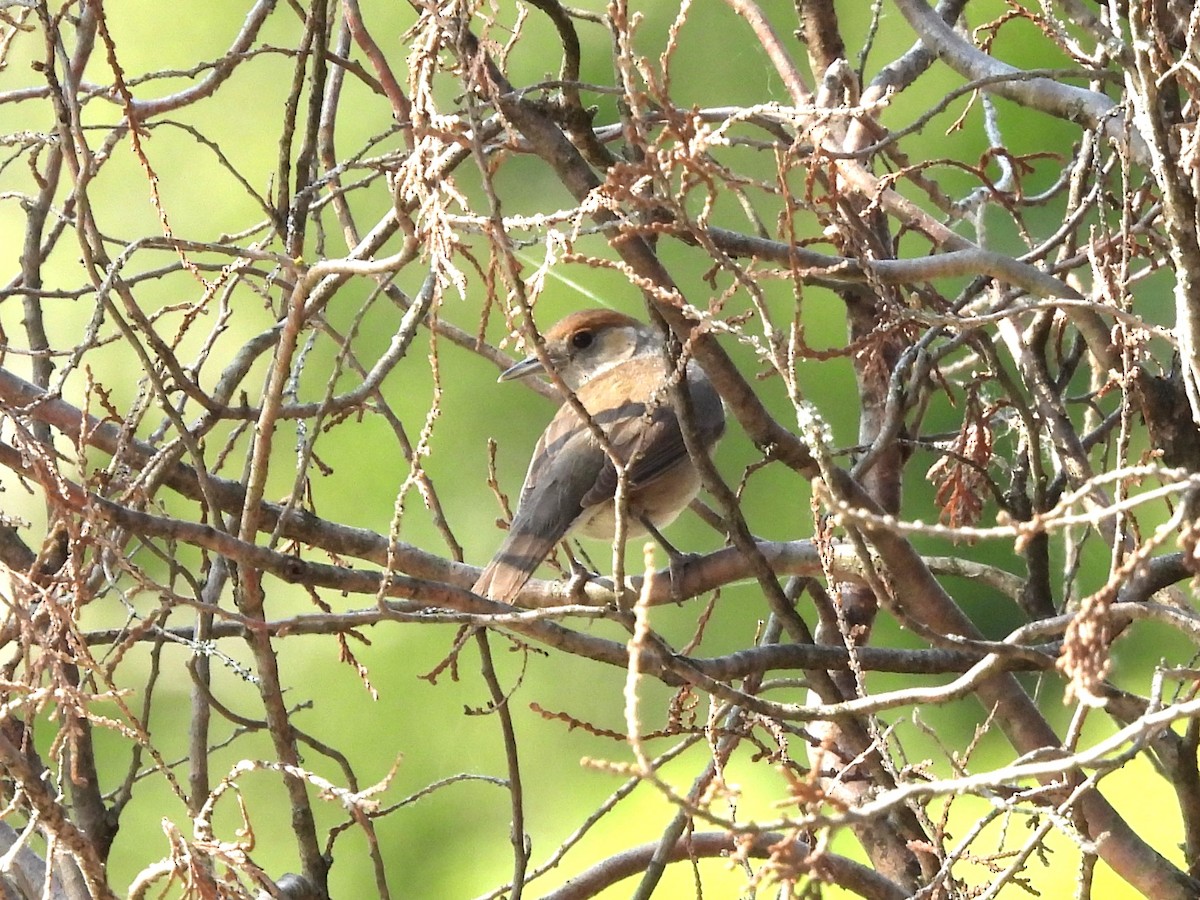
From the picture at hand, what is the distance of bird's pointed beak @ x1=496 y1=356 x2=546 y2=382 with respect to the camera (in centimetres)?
359

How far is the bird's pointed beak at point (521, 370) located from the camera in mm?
3594

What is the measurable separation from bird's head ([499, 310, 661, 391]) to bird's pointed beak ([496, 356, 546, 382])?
746 millimetres

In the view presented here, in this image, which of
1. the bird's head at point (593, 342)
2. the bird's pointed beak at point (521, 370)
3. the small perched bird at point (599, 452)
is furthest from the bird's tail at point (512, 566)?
the bird's head at point (593, 342)

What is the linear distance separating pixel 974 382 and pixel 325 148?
1509 millimetres

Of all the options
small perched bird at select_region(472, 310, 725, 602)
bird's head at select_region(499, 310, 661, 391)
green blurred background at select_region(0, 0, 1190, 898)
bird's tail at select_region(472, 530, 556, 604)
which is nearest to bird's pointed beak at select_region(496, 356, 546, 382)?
small perched bird at select_region(472, 310, 725, 602)

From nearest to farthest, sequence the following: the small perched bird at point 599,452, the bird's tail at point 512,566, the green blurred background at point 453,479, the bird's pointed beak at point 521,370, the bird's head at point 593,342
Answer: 1. the bird's tail at point 512,566
2. the small perched bird at point 599,452
3. the bird's pointed beak at point 521,370
4. the bird's head at point 593,342
5. the green blurred background at point 453,479

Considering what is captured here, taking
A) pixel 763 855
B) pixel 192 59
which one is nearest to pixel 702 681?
pixel 763 855

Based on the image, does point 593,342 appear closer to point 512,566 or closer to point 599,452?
point 599,452

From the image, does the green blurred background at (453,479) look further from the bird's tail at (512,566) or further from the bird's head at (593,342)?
the bird's tail at (512,566)

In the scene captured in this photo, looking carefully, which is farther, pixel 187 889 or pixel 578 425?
pixel 578 425

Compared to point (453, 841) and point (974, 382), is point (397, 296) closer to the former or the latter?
point (974, 382)

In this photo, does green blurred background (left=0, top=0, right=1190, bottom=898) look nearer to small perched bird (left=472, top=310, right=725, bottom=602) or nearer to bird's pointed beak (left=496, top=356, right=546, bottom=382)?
small perched bird (left=472, top=310, right=725, bottom=602)

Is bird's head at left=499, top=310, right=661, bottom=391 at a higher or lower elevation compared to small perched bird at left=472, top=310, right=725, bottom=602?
higher

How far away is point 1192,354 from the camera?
1.62m
